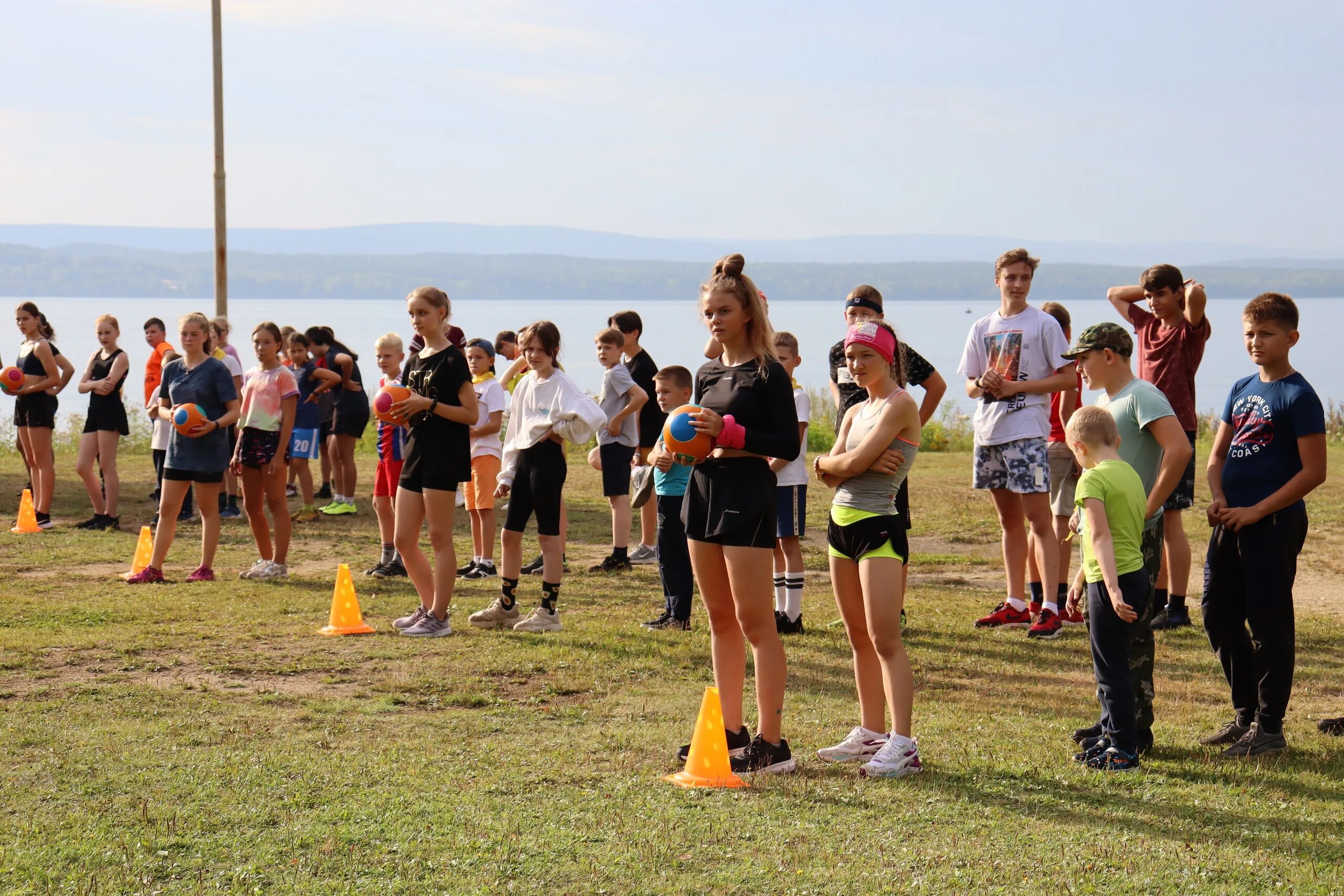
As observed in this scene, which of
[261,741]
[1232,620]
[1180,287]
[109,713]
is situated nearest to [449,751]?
[261,741]

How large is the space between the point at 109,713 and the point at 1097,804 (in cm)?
440

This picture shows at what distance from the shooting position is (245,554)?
11.5 m

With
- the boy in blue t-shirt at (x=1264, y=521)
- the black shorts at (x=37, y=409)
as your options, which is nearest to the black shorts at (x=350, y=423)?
the black shorts at (x=37, y=409)

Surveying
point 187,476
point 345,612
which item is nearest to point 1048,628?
point 345,612

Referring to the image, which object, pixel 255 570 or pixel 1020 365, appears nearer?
pixel 1020 365

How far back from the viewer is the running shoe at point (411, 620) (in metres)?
8.04

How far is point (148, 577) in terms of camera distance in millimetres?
9930

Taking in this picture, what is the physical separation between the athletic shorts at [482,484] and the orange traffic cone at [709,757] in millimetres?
5496

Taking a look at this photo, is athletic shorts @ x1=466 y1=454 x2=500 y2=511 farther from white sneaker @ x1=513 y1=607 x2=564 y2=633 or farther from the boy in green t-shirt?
the boy in green t-shirt

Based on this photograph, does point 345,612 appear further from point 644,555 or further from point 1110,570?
point 1110,570

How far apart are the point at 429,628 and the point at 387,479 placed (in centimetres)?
231

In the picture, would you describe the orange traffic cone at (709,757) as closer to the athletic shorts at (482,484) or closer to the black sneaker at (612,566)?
the athletic shorts at (482,484)

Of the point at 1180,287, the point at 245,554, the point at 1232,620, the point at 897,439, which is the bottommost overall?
the point at 245,554

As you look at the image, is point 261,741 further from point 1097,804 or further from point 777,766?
point 1097,804
